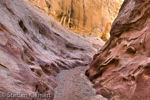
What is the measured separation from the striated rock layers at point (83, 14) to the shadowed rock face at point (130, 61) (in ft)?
69.8

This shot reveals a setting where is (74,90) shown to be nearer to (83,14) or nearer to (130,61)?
(130,61)

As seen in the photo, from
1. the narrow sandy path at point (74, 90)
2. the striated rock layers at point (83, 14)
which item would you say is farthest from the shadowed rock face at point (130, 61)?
the striated rock layers at point (83, 14)

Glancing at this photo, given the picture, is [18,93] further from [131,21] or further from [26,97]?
[131,21]

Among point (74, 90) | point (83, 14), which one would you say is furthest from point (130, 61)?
point (83, 14)

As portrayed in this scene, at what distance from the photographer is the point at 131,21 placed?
607 centimetres

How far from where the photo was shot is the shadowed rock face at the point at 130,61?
4.36 meters

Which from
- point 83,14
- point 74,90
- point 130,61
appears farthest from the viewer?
point 83,14

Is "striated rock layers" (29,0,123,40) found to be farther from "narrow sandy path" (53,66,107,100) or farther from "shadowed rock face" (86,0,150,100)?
"shadowed rock face" (86,0,150,100)

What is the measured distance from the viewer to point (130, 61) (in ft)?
17.2

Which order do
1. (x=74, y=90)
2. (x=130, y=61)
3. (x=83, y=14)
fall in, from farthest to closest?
(x=83, y=14), (x=74, y=90), (x=130, y=61)

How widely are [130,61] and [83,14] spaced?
28.1 meters

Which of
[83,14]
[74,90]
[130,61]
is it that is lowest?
[74,90]

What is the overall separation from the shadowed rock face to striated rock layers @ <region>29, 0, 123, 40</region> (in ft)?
69.8

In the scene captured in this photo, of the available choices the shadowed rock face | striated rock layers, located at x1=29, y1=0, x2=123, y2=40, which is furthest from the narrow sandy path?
striated rock layers, located at x1=29, y1=0, x2=123, y2=40
